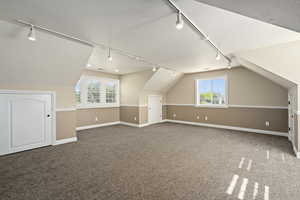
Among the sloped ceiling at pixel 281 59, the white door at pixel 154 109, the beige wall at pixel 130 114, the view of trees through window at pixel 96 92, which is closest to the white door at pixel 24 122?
the view of trees through window at pixel 96 92

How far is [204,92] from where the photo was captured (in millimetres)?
6453

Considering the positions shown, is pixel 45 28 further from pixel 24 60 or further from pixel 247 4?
pixel 247 4

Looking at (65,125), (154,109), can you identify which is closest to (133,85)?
(154,109)

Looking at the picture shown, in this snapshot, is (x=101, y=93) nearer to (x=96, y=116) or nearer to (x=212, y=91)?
(x=96, y=116)

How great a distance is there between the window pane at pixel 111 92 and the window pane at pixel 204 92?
430 centimetres

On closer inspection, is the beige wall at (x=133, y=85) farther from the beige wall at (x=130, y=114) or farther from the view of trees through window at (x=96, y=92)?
the view of trees through window at (x=96, y=92)

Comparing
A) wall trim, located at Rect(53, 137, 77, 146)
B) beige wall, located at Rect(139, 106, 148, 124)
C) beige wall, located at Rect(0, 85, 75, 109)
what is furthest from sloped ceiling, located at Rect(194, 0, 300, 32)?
beige wall, located at Rect(139, 106, 148, 124)

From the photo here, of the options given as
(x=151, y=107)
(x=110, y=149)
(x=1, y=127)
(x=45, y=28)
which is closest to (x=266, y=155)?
(x=110, y=149)

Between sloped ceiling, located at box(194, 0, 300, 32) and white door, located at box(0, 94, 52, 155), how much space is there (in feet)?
14.4

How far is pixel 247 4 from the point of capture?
92 cm

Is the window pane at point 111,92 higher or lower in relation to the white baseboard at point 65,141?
higher

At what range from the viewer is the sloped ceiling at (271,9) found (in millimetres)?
815

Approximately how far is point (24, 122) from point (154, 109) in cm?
505

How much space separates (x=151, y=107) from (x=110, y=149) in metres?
3.74
